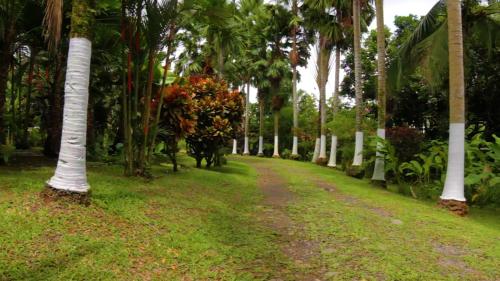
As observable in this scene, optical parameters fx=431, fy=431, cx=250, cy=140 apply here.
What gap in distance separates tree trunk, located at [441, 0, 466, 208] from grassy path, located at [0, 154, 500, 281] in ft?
3.06

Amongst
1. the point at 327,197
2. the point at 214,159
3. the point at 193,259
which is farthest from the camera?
the point at 214,159

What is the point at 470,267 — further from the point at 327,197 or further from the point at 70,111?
the point at 70,111

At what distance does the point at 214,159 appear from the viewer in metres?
14.1

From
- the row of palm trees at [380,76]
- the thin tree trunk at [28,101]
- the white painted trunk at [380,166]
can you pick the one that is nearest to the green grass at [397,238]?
the row of palm trees at [380,76]

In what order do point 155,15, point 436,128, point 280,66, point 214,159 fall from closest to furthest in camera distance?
point 155,15 → point 214,159 → point 436,128 → point 280,66

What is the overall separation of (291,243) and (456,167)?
16.4ft

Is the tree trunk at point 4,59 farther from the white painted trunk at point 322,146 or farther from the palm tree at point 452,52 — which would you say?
the white painted trunk at point 322,146

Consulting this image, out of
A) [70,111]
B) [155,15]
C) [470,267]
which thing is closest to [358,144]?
[155,15]

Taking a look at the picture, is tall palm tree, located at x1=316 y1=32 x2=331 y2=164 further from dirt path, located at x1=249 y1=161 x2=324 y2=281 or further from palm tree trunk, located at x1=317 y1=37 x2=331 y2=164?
dirt path, located at x1=249 y1=161 x2=324 y2=281

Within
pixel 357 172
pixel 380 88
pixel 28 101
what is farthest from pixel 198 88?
pixel 357 172

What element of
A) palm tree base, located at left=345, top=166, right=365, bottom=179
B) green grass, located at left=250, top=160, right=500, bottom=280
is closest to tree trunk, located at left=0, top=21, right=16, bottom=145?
green grass, located at left=250, top=160, right=500, bottom=280

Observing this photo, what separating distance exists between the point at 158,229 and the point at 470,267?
3.75 m

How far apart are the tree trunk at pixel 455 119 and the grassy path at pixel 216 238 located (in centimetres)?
93

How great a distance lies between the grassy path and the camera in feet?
13.7
